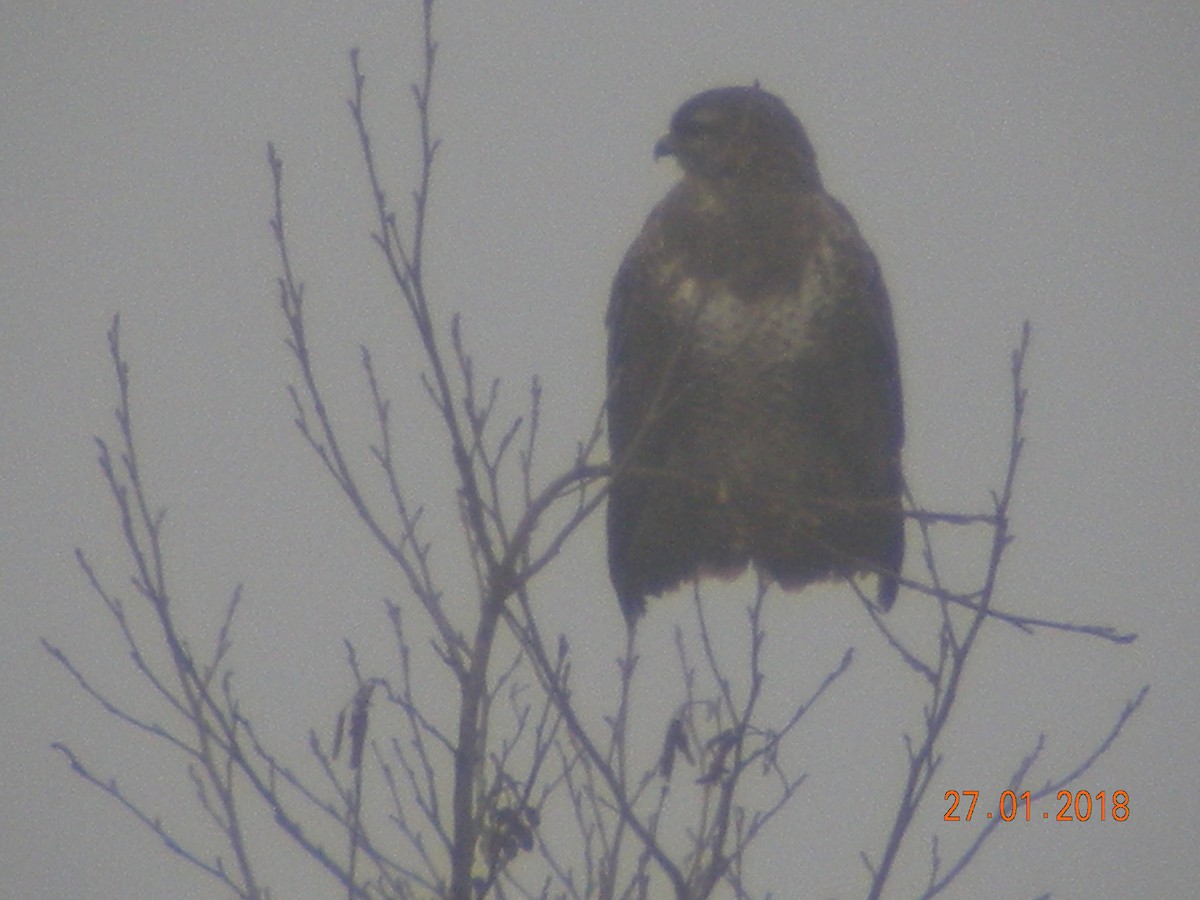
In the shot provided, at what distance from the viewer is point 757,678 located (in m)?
3.21

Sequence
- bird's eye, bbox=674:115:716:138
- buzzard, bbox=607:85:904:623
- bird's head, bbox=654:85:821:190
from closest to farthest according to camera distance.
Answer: buzzard, bbox=607:85:904:623, bird's head, bbox=654:85:821:190, bird's eye, bbox=674:115:716:138

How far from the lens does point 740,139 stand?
4.79 meters

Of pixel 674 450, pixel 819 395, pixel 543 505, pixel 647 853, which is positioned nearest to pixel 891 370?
pixel 819 395

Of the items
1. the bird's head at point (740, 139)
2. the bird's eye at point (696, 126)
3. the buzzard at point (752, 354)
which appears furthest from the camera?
the bird's eye at point (696, 126)

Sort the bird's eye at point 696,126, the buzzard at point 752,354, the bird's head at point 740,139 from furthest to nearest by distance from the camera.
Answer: the bird's eye at point 696,126, the bird's head at point 740,139, the buzzard at point 752,354

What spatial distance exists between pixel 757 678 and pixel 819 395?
1.63m

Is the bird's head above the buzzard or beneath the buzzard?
above

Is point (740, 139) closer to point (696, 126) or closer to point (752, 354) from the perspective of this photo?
point (696, 126)

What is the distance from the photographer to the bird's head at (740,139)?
476 centimetres

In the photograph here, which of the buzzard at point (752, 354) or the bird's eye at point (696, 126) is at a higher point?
the bird's eye at point (696, 126)

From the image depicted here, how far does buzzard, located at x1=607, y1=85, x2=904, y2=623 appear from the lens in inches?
177

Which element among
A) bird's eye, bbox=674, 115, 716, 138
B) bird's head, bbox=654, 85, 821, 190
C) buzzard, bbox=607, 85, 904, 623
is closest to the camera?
buzzard, bbox=607, 85, 904, 623

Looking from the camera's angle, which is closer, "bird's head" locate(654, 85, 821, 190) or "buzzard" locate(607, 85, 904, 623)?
"buzzard" locate(607, 85, 904, 623)

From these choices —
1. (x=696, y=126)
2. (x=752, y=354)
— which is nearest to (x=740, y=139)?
(x=696, y=126)
